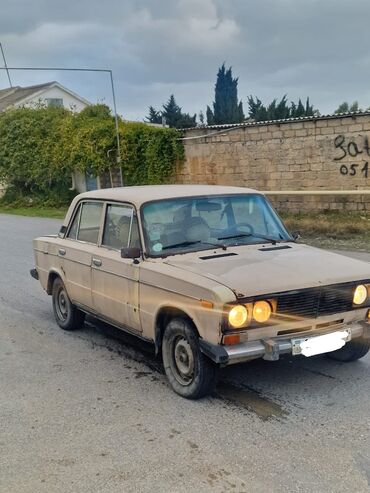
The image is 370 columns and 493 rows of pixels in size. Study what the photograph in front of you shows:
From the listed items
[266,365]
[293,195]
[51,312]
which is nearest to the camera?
[266,365]

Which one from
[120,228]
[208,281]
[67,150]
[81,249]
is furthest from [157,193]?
[67,150]

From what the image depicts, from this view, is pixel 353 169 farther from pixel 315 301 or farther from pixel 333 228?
pixel 315 301

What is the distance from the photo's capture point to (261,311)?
4.09m

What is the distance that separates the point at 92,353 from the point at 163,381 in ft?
3.73

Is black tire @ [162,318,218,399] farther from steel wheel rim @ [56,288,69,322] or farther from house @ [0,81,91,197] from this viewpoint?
house @ [0,81,91,197]

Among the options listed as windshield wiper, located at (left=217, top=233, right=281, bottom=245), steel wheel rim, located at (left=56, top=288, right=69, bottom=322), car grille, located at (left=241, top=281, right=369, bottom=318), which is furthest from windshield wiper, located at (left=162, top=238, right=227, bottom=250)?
steel wheel rim, located at (left=56, top=288, right=69, bottom=322)

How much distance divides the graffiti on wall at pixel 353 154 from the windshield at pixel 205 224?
9912 millimetres

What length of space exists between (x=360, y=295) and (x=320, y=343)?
547 mm

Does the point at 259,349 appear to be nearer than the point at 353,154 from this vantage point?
Result: Yes

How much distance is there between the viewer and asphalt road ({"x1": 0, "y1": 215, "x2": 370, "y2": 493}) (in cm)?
330

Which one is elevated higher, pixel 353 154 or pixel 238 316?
pixel 353 154

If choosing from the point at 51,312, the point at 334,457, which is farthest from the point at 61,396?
the point at 51,312

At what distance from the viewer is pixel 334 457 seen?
346 centimetres

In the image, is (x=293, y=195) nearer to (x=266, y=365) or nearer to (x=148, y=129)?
(x=148, y=129)
